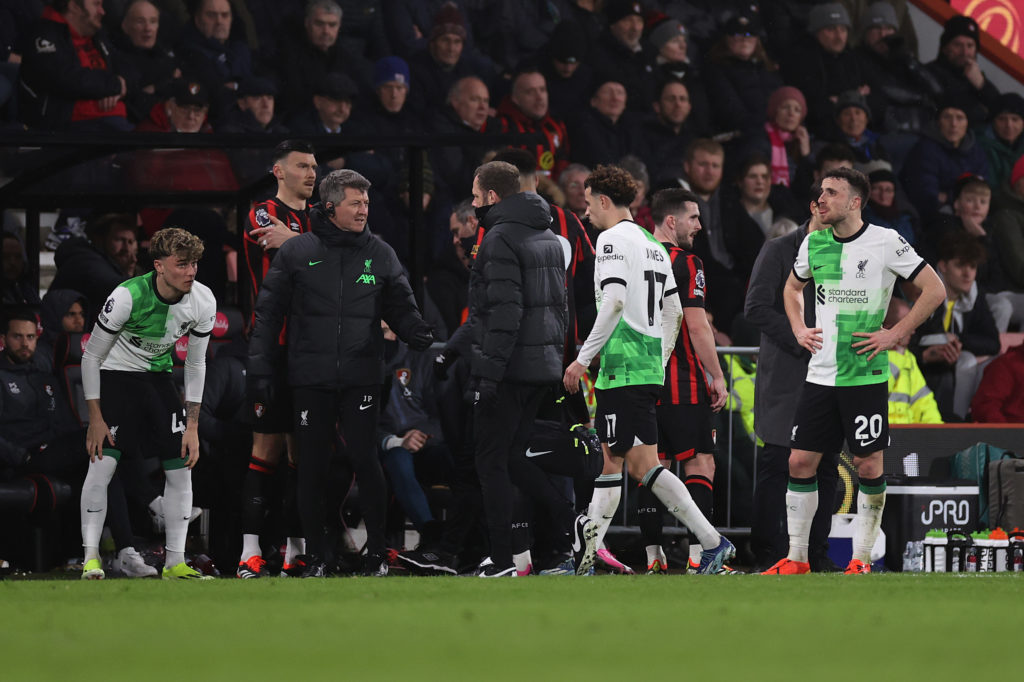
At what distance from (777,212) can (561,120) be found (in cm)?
193

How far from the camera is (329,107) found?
12430 millimetres

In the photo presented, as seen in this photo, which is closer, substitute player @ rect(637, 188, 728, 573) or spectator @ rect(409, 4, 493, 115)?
substitute player @ rect(637, 188, 728, 573)

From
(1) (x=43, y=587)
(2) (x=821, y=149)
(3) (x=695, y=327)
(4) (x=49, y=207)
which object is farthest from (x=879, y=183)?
(1) (x=43, y=587)

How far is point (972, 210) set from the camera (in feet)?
48.6

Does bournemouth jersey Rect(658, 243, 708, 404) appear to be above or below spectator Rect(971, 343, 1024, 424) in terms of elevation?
above

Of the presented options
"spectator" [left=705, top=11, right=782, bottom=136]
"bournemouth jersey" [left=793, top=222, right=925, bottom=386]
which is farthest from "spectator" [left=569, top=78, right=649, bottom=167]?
"bournemouth jersey" [left=793, top=222, right=925, bottom=386]

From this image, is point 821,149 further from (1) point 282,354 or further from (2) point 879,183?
(1) point 282,354

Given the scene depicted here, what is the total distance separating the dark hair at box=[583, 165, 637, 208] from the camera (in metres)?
8.61

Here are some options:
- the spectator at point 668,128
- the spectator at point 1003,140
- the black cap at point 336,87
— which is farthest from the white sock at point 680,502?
the spectator at point 1003,140

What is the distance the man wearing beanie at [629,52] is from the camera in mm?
14477

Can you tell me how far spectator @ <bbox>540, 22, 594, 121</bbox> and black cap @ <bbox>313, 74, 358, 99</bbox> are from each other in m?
2.03

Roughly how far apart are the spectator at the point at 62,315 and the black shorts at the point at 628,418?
3.79 m

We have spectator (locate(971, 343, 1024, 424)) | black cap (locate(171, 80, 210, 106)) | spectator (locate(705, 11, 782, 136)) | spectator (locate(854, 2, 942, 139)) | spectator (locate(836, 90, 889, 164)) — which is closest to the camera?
black cap (locate(171, 80, 210, 106))

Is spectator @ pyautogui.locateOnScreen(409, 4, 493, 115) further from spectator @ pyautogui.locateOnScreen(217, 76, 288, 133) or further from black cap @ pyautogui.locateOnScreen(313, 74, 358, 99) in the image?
spectator @ pyautogui.locateOnScreen(217, 76, 288, 133)
